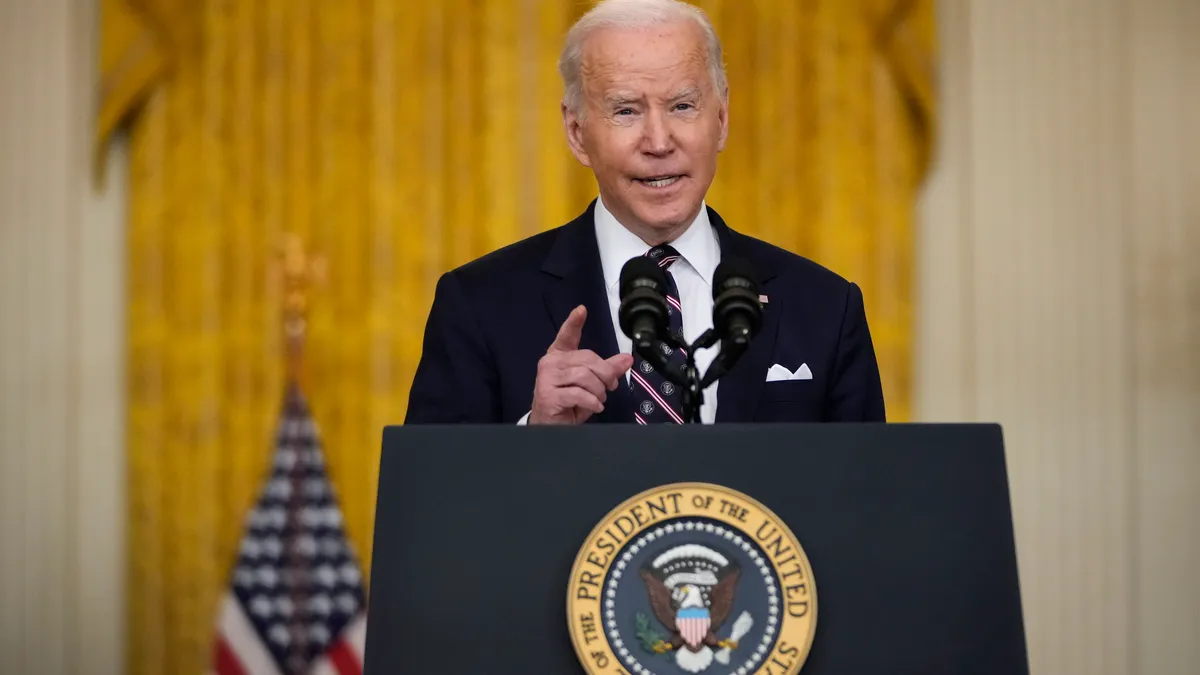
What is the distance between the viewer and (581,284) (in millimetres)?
2322

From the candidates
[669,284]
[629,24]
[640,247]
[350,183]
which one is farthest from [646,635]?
[350,183]

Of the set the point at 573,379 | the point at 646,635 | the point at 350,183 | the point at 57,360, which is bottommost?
the point at 646,635

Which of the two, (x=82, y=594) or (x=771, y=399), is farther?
(x=82, y=594)

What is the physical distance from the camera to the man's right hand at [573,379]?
1760mm

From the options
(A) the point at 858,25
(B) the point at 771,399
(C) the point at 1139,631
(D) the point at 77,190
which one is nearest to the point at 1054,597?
(C) the point at 1139,631

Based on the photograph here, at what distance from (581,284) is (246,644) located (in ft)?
12.6

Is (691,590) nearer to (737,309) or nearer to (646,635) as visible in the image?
(646,635)

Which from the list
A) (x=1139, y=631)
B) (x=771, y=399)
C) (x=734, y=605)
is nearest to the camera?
(x=734, y=605)

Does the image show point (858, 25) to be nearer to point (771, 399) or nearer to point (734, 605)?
point (771, 399)

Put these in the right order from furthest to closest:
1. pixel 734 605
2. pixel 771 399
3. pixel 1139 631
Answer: pixel 1139 631, pixel 771 399, pixel 734 605

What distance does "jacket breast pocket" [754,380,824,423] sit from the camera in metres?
2.16

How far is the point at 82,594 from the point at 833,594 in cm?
494

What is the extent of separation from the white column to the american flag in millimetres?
588

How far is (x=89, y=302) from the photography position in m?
5.88
